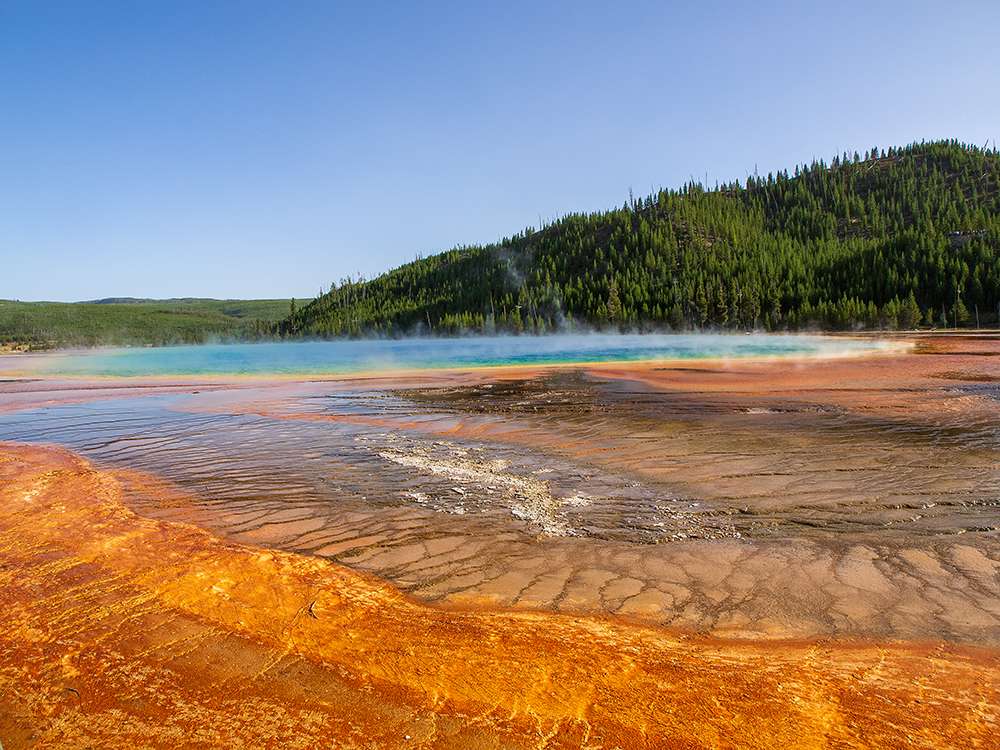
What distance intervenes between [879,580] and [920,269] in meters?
123

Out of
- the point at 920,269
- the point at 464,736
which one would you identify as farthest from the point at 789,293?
the point at 464,736

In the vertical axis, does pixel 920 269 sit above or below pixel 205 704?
above

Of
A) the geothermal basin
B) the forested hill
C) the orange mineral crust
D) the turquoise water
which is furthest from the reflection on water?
the forested hill

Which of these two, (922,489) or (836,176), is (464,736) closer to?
(922,489)

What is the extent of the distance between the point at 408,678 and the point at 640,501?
4.55m

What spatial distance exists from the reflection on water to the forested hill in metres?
96.1

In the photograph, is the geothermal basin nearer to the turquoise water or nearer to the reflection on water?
Answer: the reflection on water

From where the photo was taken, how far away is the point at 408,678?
352 cm

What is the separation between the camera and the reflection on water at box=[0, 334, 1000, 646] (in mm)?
4719

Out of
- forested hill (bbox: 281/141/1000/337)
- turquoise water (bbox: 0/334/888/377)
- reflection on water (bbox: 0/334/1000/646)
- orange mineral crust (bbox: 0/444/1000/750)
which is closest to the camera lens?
orange mineral crust (bbox: 0/444/1000/750)

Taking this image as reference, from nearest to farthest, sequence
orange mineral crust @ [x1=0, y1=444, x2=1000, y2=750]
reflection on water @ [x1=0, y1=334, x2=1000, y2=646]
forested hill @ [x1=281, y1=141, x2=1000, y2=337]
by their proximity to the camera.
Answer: orange mineral crust @ [x1=0, y1=444, x2=1000, y2=750]
reflection on water @ [x1=0, y1=334, x2=1000, y2=646]
forested hill @ [x1=281, y1=141, x2=1000, y2=337]

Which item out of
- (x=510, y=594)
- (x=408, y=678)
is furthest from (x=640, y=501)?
(x=408, y=678)

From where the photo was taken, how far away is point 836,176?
198 metres

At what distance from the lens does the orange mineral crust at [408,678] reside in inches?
118
